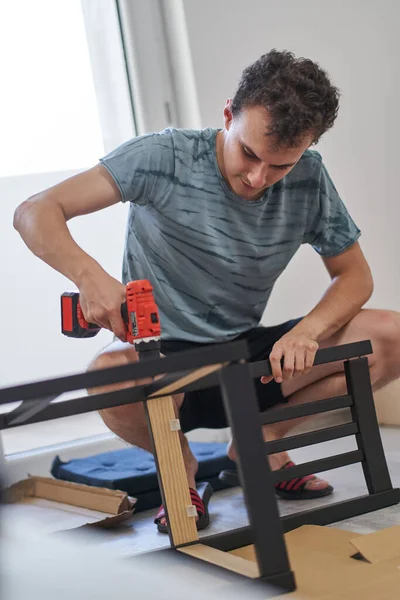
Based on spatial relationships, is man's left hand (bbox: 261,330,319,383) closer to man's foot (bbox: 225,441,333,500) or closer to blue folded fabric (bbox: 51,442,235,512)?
man's foot (bbox: 225,441,333,500)

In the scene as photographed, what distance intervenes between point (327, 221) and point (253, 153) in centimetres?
31

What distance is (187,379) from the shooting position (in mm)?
1145

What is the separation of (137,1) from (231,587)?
2.41 metres

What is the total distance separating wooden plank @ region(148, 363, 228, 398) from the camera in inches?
37.3

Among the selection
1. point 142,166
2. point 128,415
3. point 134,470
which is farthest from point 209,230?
point 134,470

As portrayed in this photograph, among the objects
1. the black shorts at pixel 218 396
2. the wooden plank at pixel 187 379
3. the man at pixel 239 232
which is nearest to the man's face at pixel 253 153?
the man at pixel 239 232

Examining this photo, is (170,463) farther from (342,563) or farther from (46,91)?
(46,91)

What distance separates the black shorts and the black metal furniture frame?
0.28 m

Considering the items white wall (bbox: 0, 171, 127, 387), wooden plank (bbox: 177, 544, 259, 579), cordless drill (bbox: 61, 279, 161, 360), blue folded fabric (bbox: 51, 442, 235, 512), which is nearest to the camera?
wooden plank (bbox: 177, 544, 259, 579)

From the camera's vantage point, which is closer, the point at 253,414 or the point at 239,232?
the point at 253,414

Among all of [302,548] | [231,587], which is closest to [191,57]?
[302,548]

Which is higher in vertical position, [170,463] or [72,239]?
[72,239]

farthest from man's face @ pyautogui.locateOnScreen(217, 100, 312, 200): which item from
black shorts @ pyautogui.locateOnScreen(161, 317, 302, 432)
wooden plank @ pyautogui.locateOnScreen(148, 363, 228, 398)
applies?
wooden plank @ pyautogui.locateOnScreen(148, 363, 228, 398)

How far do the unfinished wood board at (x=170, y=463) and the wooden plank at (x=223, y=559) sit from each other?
6 cm
